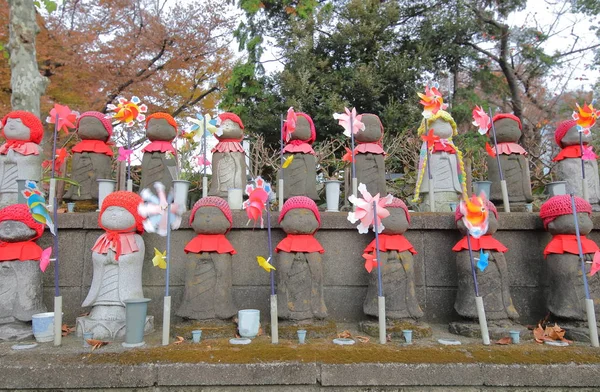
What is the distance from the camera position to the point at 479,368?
9.89ft

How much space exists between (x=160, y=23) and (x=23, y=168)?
8277 millimetres

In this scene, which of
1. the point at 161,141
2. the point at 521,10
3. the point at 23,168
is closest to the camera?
the point at 23,168

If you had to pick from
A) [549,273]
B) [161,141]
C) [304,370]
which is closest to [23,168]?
[161,141]

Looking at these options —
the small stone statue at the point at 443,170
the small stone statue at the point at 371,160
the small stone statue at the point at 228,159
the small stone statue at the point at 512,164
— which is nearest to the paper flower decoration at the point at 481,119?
the small stone statue at the point at 443,170

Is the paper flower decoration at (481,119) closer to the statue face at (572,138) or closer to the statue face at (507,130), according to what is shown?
the statue face at (507,130)

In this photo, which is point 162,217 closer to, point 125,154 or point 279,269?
point 279,269

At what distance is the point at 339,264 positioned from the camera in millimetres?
4348

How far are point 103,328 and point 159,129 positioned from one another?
256cm

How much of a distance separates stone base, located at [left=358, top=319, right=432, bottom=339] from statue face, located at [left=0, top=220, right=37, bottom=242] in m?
3.34

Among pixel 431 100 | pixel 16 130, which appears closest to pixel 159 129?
pixel 16 130

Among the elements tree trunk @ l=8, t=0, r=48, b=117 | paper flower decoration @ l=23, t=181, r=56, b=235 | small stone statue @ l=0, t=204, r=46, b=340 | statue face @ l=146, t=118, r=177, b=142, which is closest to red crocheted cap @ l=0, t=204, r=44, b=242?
small stone statue @ l=0, t=204, r=46, b=340

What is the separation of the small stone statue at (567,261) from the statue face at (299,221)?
7.57 ft

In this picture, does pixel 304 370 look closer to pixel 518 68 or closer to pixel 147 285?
pixel 147 285

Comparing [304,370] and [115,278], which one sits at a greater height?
[115,278]
